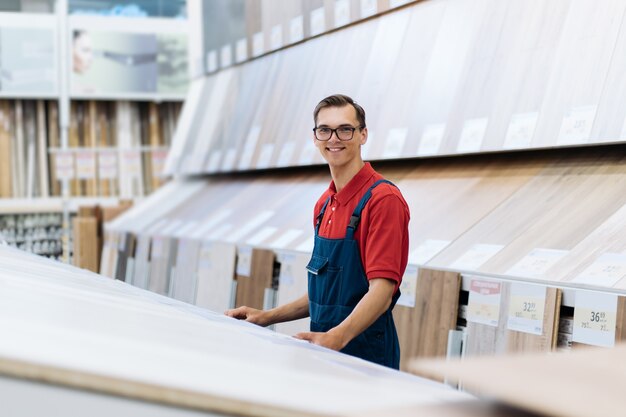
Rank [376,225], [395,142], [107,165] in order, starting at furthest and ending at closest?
[107,165]
[395,142]
[376,225]

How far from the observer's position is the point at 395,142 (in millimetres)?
3396

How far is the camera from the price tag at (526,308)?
205 centimetres

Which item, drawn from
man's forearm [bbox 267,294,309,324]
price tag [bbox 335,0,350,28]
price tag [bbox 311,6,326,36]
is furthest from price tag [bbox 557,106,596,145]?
price tag [bbox 311,6,326,36]

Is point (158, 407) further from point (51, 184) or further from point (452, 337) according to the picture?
point (51, 184)

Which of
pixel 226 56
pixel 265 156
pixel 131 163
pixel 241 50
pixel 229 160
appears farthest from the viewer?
pixel 131 163

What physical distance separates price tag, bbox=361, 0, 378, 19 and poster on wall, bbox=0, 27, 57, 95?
393cm

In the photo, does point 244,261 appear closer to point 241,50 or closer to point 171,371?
point 241,50

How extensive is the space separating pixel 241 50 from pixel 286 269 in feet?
7.79

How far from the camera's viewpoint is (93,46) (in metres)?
7.27

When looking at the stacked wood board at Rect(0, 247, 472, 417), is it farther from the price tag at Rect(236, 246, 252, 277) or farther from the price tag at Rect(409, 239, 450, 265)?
the price tag at Rect(236, 246, 252, 277)

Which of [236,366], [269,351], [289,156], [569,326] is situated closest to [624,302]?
[569,326]

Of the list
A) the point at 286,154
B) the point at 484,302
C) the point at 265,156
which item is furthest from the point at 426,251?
the point at 265,156

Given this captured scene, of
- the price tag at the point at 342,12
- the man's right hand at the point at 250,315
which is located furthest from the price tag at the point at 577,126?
the price tag at the point at 342,12

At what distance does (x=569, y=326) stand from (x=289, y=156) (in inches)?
94.3
